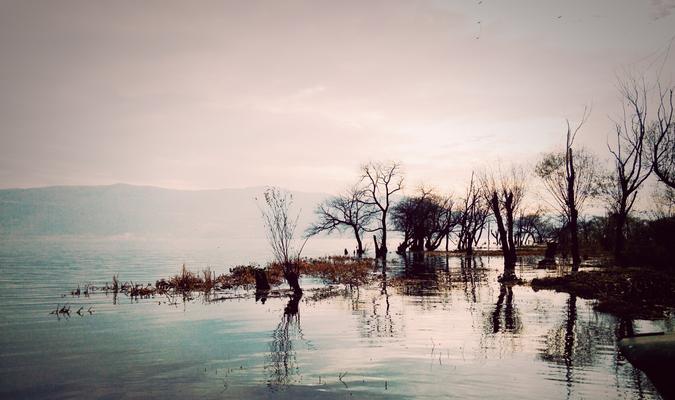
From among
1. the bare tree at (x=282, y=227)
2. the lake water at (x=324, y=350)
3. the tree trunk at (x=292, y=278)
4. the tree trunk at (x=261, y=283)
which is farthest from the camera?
the tree trunk at (x=261, y=283)

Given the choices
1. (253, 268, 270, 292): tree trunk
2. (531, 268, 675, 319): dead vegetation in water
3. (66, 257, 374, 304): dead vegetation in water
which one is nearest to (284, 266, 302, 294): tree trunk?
(66, 257, 374, 304): dead vegetation in water

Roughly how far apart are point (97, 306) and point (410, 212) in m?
58.2

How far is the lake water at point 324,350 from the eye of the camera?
875 cm

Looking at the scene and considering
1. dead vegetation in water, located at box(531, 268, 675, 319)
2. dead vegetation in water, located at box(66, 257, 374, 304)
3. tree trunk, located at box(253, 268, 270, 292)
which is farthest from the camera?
tree trunk, located at box(253, 268, 270, 292)

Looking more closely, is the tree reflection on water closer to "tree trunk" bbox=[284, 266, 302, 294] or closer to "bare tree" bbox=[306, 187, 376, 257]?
"tree trunk" bbox=[284, 266, 302, 294]

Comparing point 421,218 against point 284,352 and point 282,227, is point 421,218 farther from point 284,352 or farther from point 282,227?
point 284,352

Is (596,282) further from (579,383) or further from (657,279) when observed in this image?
(579,383)

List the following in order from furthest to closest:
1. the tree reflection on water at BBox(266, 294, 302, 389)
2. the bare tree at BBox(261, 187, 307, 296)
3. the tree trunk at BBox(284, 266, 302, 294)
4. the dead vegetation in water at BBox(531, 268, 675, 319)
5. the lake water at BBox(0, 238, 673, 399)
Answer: the tree trunk at BBox(284, 266, 302, 294) → the bare tree at BBox(261, 187, 307, 296) → the dead vegetation in water at BBox(531, 268, 675, 319) → the tree reflection on water at BBox(266, 294, 302, 389) → the lake water at BBox(0, 238, 673, 399)

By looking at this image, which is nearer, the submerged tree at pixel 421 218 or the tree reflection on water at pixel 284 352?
the tree reflection on water at pixel 284 352

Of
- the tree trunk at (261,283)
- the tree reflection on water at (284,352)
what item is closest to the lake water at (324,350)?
the tree reflection on water at (284,352)

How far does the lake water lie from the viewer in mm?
8750

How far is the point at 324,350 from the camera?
12.0 m

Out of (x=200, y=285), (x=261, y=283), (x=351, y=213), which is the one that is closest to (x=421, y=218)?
(x=351, y=213)

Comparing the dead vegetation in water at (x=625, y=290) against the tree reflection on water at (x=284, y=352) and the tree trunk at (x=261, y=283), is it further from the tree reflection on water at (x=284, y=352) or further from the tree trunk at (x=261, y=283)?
the tree trunk at (x=261, y=283)
